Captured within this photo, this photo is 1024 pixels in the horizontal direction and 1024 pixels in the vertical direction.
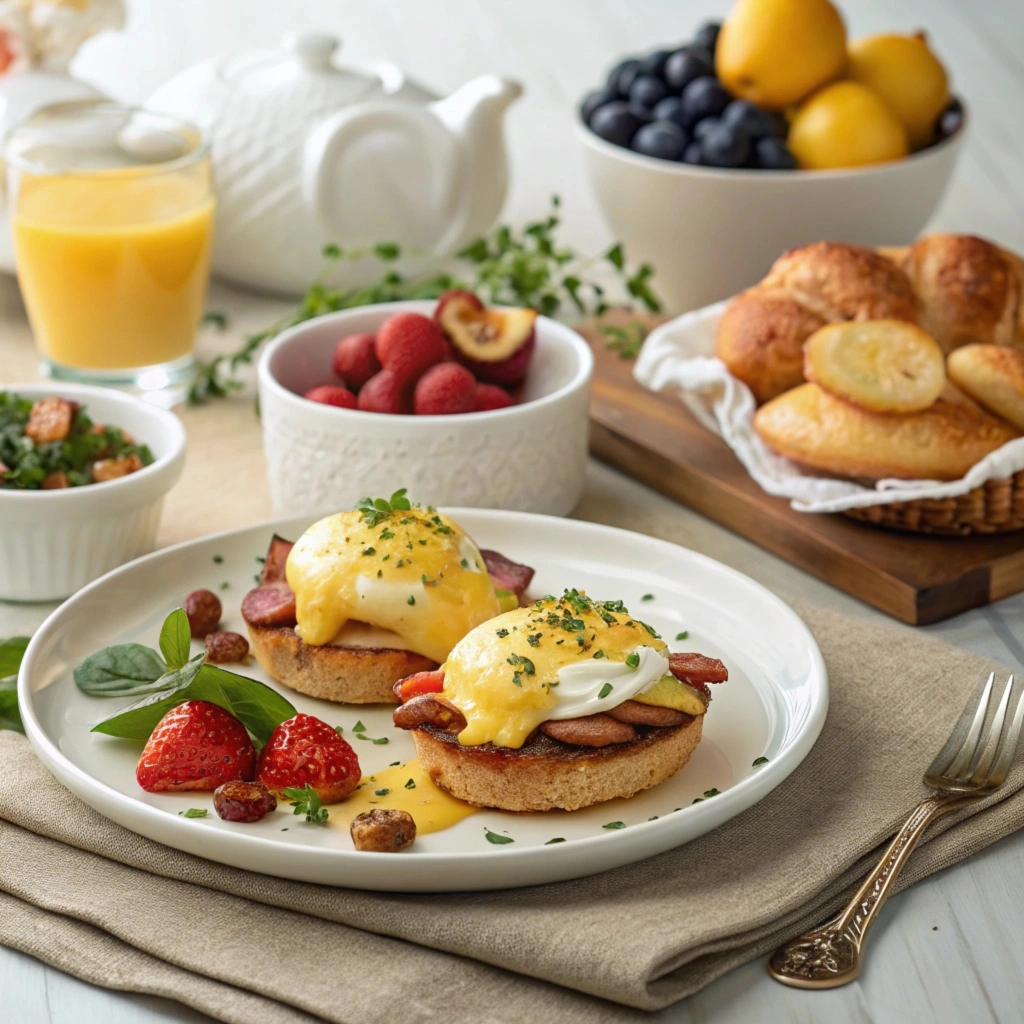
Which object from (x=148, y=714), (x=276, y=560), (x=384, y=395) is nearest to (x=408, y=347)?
(x=384, y=395)

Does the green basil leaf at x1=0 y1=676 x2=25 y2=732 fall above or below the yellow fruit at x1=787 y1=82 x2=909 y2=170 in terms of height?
below

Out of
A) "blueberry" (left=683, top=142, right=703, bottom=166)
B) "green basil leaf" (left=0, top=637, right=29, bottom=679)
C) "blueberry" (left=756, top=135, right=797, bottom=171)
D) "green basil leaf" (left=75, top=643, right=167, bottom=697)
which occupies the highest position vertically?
"blueberry" (left=756, top=135, right=797, bottom=171)

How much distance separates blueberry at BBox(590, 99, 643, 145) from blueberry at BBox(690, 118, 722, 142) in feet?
0.51

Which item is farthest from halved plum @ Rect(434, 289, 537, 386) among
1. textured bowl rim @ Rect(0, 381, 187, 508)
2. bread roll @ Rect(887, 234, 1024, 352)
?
bread roll @ Rect(887, 234, 1024, 352)

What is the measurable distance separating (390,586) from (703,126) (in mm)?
1746

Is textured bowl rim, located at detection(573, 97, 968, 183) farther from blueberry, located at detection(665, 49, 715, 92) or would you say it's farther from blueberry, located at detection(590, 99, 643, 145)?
blueberry, located at detection(665, 49, 715, 92)

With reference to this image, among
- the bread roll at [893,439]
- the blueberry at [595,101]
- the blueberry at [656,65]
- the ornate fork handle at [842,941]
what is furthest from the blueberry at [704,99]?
the ornate fork handle at [842,941]

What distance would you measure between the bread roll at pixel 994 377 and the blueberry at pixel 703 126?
99 centimetres

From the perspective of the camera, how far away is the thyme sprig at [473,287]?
323 cm

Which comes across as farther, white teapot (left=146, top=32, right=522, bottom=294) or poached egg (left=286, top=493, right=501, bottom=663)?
white teapot (left=146, top=32, right=522, bottom=294)

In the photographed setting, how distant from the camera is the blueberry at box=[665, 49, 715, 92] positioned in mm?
3326

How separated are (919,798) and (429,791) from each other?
649 millimetres

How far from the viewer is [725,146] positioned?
3225 millimetres

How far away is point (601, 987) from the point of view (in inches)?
59.1
